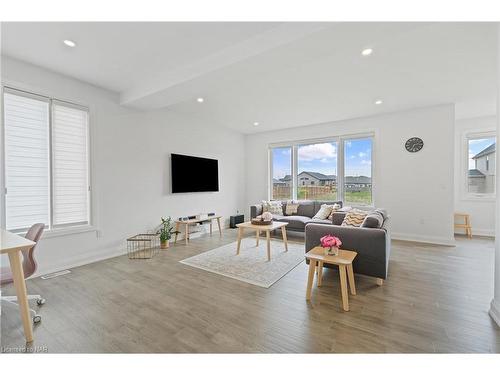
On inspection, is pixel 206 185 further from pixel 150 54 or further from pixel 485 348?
pixel 485 348

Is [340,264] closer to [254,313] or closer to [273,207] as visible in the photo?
[254,313]

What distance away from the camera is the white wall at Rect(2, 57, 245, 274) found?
9.85 ft

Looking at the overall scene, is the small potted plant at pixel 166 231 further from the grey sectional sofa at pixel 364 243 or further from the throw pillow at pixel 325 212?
the throw pillow at pixel 325 212

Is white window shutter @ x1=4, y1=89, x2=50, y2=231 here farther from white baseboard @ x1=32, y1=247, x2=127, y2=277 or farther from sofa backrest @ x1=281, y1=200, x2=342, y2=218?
sofa backrest @ x1=281, y1=200, x2=342, y2=218

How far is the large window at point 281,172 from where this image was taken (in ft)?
21.0

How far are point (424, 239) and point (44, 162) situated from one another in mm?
6768

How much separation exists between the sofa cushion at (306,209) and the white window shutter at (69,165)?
4390 mm

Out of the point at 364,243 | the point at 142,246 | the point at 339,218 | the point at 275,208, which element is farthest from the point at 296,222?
the point at 142,246

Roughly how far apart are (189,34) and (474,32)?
2899 mm

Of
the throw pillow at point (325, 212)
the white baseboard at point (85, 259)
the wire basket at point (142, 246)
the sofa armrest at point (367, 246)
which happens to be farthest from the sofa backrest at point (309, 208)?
the white baseboard at point (85, 259)

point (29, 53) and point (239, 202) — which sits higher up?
point (29, 53)

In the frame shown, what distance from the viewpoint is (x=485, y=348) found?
154 centimetres

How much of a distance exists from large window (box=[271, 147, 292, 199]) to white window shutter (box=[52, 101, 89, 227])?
15.2 feet
